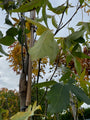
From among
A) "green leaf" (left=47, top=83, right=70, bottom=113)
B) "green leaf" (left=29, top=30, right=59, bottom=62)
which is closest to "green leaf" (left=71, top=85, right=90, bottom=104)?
"green leaf" (left=47, top=83, right=70, bottom=113)

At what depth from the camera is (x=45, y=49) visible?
238 millimetres

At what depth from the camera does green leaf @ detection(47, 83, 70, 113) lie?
0.30 meters

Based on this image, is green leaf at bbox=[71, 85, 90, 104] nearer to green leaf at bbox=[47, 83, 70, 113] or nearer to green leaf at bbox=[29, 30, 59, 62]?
green leaf at bbox=[47, 83, 70, 113]

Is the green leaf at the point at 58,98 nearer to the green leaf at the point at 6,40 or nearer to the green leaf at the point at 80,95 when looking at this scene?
the green leaf at the point at 80,95

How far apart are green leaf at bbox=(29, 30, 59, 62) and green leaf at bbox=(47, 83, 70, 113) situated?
4.4 inches

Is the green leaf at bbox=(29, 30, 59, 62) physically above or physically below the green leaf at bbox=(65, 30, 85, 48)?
below

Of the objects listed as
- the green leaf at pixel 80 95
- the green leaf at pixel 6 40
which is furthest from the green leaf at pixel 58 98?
the green leaf at pixel 6 40

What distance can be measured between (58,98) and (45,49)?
0.13 metres

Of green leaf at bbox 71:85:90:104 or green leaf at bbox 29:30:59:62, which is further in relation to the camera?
green leaf at bbox 71:85:90:104

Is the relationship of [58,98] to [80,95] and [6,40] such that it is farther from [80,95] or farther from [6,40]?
[6,40]

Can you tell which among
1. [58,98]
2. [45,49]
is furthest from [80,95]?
[45,49]

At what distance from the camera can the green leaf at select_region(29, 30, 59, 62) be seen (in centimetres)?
23

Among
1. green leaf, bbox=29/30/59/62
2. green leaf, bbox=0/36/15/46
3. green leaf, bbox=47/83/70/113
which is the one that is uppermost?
green leaf, bbox=0/36/15/46

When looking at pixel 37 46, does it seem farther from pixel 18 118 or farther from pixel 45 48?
pixel 18 118
